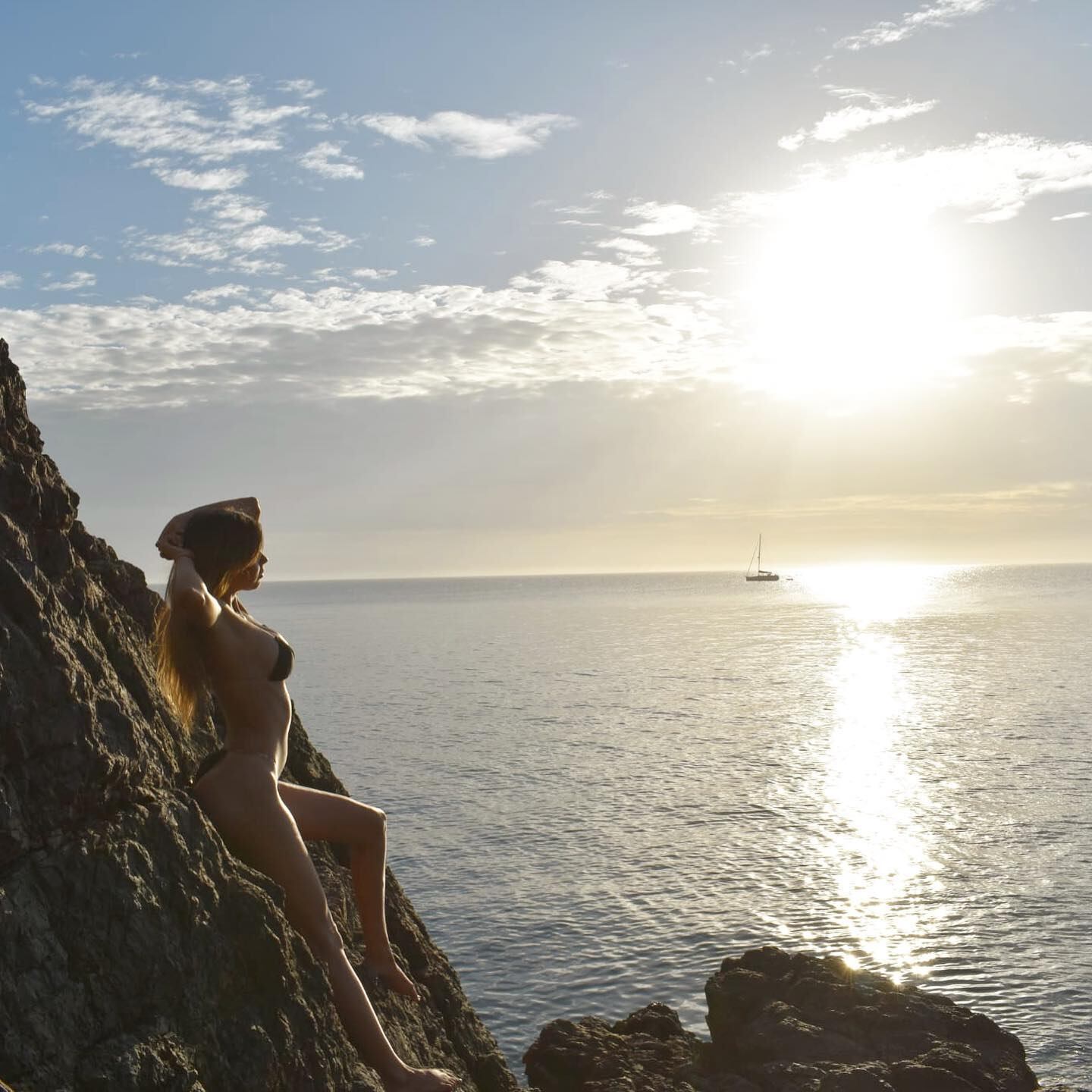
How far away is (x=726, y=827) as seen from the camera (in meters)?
32.5

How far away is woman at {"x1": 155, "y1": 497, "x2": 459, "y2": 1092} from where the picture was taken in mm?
5785

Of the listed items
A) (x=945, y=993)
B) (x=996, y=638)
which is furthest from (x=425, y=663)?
(x=945, y=993)

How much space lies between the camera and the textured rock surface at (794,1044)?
505 inches

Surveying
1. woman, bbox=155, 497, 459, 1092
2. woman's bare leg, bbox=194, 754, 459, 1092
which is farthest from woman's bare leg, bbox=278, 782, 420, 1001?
woman's bare leg, bbox=194, 754, 459, 1092

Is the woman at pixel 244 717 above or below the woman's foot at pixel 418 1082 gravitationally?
above

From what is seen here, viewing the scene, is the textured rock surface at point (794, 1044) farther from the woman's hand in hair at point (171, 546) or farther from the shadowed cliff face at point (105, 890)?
A: the woman's hand in hair at point (171, 546)

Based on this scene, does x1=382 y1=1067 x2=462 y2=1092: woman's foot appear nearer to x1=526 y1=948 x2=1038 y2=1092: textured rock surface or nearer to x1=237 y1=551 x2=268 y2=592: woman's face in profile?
x1=237 y1=551 x2=268 y2=592: woman's face in profile

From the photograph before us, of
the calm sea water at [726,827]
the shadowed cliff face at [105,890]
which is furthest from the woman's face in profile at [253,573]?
the calm sea water at [726,827]

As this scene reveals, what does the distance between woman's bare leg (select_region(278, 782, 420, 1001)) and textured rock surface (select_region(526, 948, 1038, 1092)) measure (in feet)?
22.5

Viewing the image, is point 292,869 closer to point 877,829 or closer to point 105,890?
point 105,890

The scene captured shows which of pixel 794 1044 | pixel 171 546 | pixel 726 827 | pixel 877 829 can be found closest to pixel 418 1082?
pixel 171 546

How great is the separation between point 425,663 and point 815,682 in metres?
32.4

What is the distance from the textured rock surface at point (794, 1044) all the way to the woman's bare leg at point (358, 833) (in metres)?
6.87

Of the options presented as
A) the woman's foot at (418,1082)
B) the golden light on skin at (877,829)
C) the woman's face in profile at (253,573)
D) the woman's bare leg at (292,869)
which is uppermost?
the woman's face in profile at (253,573)
